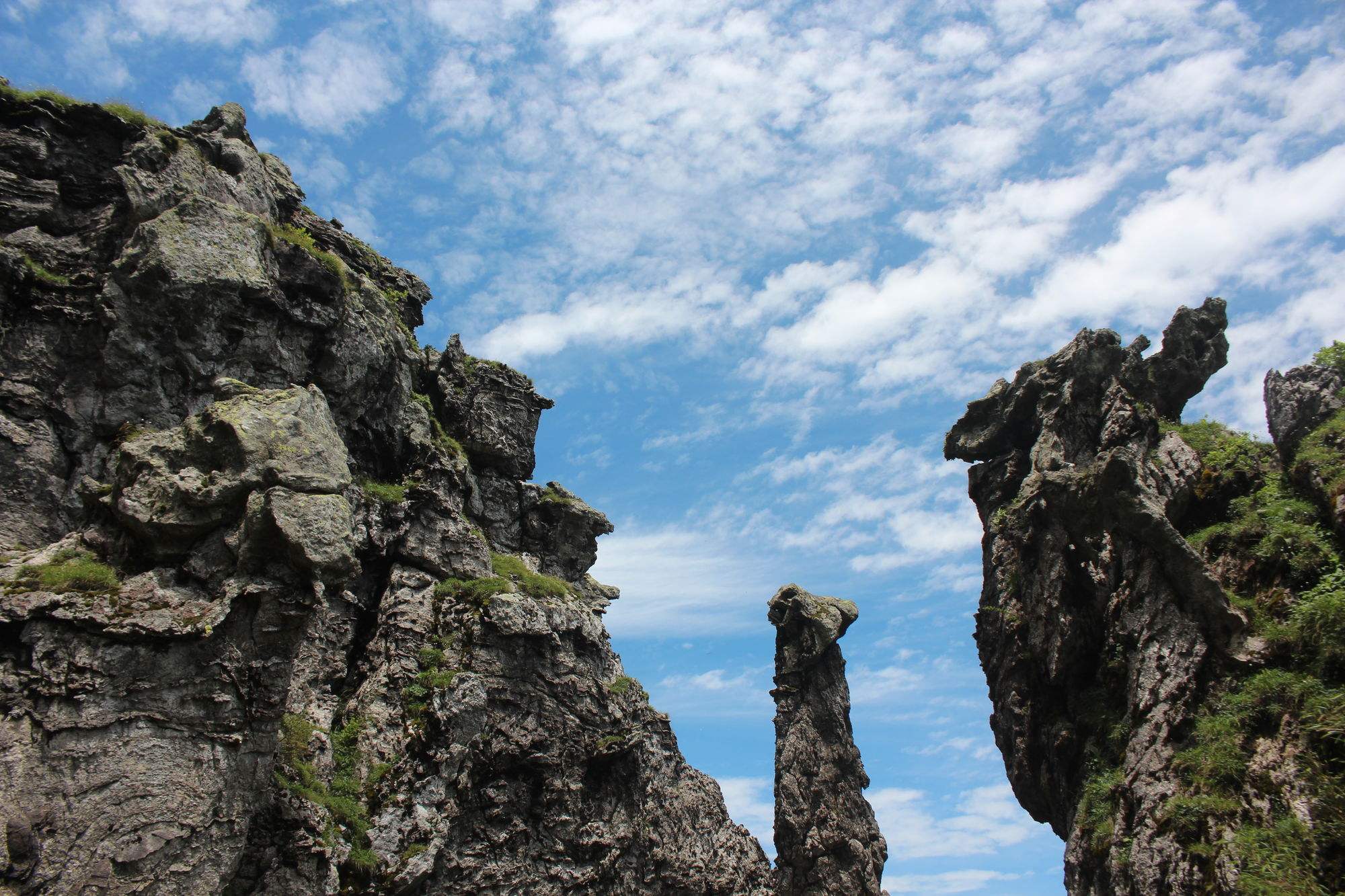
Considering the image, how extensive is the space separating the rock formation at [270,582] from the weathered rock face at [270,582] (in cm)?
Result: 7

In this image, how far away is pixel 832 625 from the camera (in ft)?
152

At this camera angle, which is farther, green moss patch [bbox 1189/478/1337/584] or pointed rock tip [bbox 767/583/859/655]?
Answer: pointed rock tip [bbox 767/583/859/655]

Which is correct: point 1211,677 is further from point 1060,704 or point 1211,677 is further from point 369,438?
point 369,438

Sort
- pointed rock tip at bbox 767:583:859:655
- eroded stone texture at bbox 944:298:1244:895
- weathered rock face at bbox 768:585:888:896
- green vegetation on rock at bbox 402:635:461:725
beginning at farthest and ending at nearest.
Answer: pointed rock tip at bbox 767:583:859:655
weathered rock face at bbox 768:585:888:896
green vegetation on rock at bbox 402:635:461:725
eroded stone texture at bbox 944:298:1244:895

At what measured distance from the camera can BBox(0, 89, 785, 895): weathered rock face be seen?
14469 mm

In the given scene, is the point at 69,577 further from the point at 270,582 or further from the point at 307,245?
the point at 307,245

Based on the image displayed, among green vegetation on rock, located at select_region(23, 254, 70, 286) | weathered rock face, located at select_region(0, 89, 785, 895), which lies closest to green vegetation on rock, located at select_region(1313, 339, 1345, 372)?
weathered rock face, located at select_region(0, 89, 785, 895)

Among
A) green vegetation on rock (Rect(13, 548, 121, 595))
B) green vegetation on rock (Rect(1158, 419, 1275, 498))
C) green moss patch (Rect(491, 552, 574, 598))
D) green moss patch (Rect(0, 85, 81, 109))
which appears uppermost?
green moss patch (Rect(0, 85, 81, 109))

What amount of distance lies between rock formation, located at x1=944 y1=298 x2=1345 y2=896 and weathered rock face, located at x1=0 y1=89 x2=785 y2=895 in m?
13.9

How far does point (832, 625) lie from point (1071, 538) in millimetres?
20105

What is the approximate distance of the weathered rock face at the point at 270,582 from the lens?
1447cm

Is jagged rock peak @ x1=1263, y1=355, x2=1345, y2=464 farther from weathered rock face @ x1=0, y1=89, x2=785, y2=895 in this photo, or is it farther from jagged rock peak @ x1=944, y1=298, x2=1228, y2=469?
weathered rock face @ x1=0, y1=89, x2=785, y2=895

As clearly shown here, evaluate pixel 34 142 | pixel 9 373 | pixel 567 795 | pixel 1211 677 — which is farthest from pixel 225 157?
pixel 1211 677

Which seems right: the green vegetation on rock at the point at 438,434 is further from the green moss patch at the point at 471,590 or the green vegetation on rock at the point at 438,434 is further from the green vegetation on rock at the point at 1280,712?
the green vegetation on rock at the point at 1280,712
